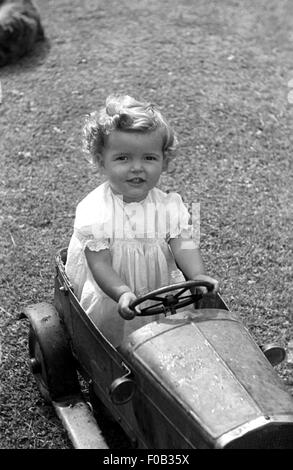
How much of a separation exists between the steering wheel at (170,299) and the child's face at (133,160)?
51 cm

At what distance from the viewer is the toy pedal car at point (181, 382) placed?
258cm

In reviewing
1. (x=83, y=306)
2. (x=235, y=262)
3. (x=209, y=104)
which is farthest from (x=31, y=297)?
(x=209, y=104)

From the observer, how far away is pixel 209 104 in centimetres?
610

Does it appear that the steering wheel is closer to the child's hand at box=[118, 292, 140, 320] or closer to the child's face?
the child's hand at box=[118, 292, 140, 320]

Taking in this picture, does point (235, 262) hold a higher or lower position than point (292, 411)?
lower

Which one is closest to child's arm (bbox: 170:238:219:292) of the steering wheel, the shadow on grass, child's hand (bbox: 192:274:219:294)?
child's hand (bbox: 192:274:219:294)

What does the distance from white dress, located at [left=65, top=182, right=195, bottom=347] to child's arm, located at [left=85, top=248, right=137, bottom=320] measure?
39mm

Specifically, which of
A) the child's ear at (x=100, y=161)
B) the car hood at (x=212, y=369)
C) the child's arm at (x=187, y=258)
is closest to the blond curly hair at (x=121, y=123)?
the child's ear at (x=100, y=161)

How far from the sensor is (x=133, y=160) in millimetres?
3225

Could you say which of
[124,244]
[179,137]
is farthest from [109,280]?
[179,137]

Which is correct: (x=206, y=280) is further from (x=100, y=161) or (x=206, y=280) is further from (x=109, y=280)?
(x=100, y=161)

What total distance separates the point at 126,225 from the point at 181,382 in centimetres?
88
